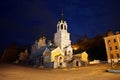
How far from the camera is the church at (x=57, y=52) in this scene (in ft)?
160

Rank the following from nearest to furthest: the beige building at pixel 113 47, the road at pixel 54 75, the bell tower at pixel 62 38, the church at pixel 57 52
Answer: the road at pixel 54 75, the beige building at pixel 113 47, the church at pixel 57 52, the bell tower at pixel 62 38

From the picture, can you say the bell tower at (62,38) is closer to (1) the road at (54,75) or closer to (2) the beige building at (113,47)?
(2) the beige building at (113,47)

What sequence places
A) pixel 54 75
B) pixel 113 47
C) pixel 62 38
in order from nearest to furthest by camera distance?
1. pixel 54 75
2. pixel 113 47
3. pixel 62 38

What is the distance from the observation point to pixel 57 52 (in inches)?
2024

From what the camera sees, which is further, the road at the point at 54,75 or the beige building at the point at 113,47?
the beige building at the point at 113,47

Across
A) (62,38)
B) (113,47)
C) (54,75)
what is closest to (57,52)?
(62,38)

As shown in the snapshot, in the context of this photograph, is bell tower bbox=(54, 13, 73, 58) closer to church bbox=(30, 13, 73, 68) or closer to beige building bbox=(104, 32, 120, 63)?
church bbox=(30, 13, 73, 68)

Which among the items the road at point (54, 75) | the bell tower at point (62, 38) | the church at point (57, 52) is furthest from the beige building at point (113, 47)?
the road at point (54, 75)

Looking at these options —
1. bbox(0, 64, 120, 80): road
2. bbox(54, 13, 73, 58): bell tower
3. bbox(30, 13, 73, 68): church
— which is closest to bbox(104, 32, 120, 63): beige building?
bbox(30, 13, 73, 68): church

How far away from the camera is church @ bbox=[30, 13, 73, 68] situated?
160ft

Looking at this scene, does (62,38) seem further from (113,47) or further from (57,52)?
(113,47)

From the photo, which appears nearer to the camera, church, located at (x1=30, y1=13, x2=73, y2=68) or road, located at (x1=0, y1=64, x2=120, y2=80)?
road, located at (x1=0, y1=64, x2=120, y2=80)

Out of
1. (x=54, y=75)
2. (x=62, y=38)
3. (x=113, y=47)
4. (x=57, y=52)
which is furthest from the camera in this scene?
(x=62, y=38)

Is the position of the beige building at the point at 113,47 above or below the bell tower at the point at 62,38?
below
